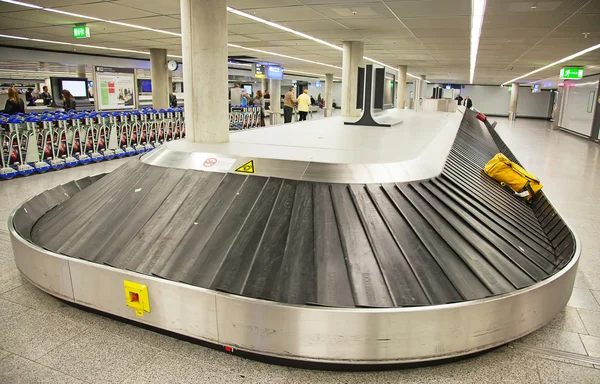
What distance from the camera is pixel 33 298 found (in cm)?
382

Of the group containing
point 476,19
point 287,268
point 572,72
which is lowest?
point 287,268

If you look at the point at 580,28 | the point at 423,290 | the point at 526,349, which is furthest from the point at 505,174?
the point at 580,28

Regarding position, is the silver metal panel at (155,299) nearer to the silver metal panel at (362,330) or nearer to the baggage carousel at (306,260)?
the baggage carousel at (306,260)

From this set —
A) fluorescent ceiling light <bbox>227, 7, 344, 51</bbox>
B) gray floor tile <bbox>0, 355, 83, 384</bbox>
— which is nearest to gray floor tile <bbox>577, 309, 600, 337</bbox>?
gray floor tile <bbox>0, 355, 83, 384</bbox>

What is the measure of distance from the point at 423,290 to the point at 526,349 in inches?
38.8

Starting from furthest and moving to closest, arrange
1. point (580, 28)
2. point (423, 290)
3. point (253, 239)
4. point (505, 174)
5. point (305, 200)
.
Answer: point (580, 28)
point (505, 174)
point (305, 200)
point (253, 239)
point (423, 290)

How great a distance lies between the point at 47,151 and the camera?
33.3 feet

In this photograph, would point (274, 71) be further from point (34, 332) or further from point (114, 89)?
point (34, 332)

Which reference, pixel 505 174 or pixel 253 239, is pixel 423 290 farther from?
pixel 505 174

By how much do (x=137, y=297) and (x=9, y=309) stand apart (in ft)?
4.25

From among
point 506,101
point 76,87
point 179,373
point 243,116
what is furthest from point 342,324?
point 506,101

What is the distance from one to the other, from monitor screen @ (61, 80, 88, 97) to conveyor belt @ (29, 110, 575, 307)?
1930 cm

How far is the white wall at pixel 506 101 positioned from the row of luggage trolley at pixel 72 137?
44105 mm

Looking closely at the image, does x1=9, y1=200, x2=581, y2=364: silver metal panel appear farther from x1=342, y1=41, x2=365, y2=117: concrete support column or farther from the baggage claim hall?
x1=342, y1=41, x2=365, y2=117: concrete support column
